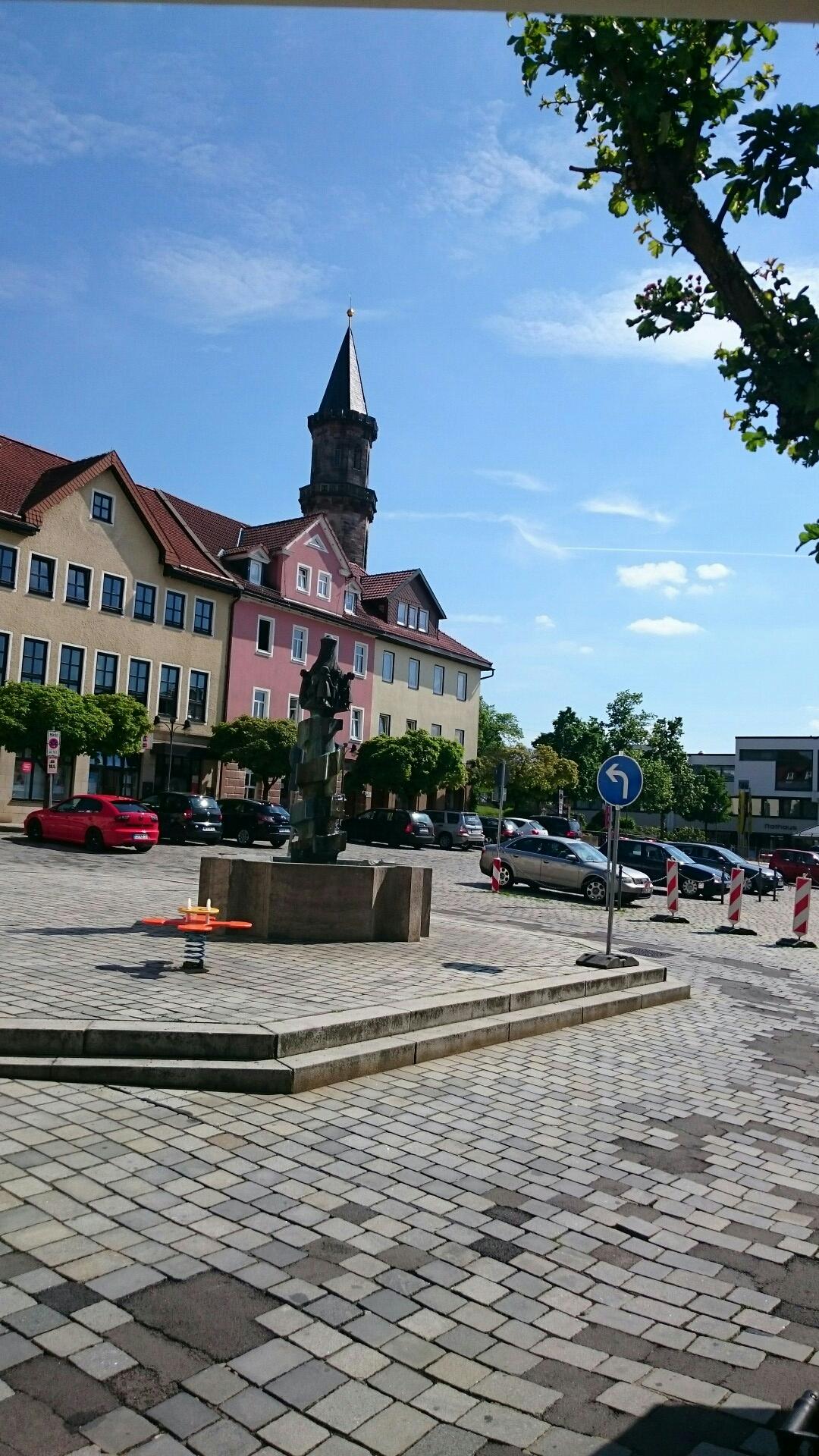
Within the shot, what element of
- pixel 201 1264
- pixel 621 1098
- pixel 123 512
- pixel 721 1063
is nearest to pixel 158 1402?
pixel 201 1264

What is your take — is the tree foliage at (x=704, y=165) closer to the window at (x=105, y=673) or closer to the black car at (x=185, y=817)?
the black car at (x=185, y=817)

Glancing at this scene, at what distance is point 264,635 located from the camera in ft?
157

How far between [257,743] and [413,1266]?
3816 centimetres

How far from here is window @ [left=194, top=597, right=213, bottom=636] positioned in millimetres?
44406

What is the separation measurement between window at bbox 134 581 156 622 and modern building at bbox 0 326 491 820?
0.21ft

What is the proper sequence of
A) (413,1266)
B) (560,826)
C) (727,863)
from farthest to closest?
(560,826) → (727,863) → (413,1266)

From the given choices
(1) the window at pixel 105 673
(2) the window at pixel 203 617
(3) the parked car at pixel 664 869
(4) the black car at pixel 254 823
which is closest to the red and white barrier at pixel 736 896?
(3) the parked car at pixel 664 869

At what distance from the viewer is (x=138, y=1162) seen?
17.0ft

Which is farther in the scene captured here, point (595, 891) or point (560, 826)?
point (560, 826)

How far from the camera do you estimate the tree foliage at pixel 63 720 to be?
32.4 meters

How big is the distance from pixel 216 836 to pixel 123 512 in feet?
46.9

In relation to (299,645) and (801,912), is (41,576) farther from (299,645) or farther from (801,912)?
(801,912)

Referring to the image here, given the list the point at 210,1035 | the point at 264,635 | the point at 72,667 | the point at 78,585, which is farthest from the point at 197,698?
the point at 210,1035

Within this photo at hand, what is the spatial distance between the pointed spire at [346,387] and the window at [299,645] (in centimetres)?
2534
